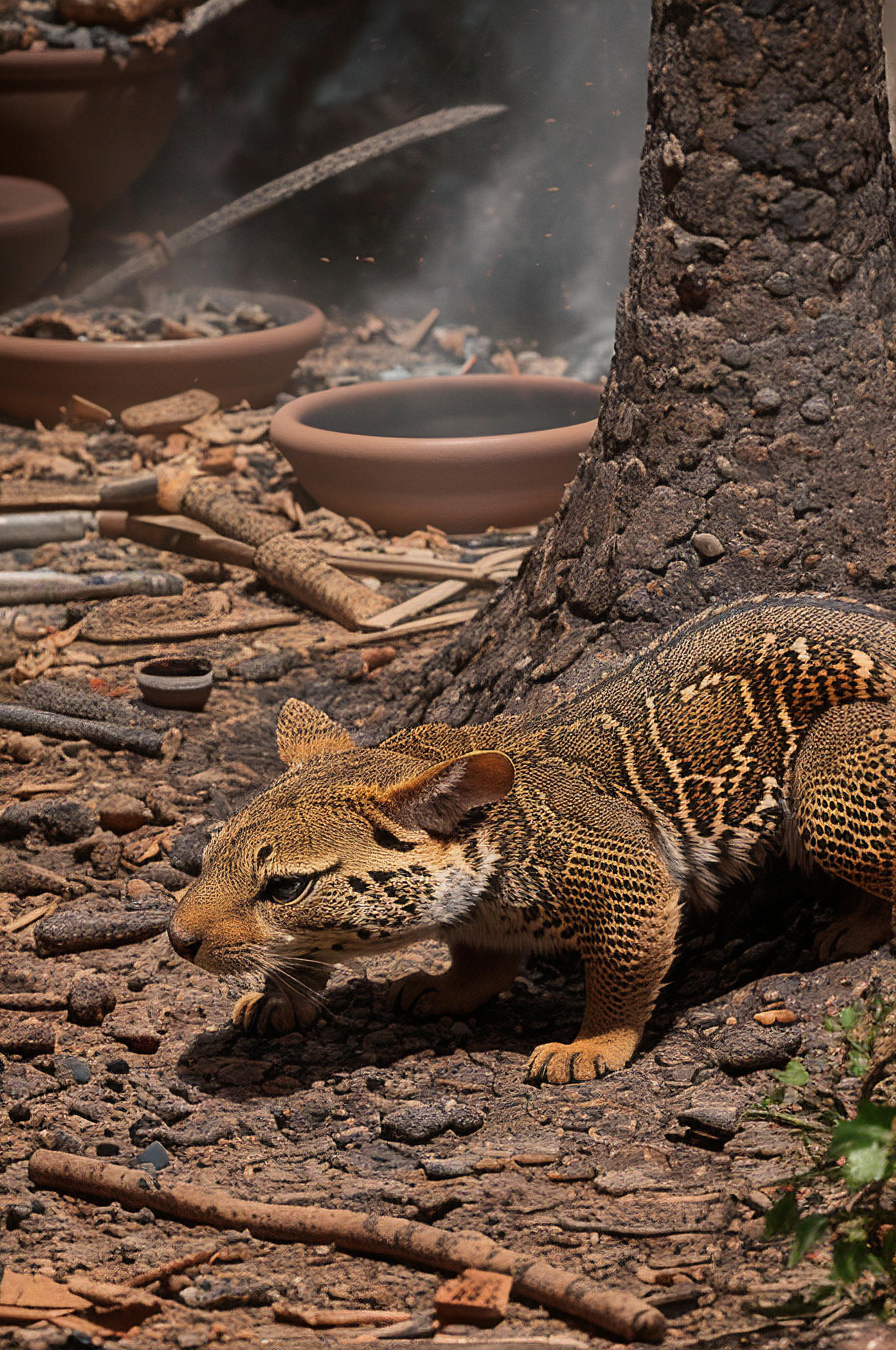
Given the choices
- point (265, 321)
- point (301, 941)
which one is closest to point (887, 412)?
point (301, 941)

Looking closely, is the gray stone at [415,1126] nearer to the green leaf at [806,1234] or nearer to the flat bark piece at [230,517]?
the green leaf at [806,1234]

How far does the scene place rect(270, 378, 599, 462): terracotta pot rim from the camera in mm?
6805

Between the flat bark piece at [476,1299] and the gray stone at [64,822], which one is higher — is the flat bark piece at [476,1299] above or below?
above

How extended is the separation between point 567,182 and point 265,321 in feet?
9.10

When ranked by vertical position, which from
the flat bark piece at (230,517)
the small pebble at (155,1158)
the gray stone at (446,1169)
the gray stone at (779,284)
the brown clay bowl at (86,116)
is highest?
the brown clay bowl at (86,116)

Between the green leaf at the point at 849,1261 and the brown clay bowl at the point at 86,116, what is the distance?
429 inches

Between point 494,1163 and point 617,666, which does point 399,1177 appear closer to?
point 494,1163

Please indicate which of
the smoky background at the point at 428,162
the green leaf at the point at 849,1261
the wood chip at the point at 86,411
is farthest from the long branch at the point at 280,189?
the green leaf at the point at 849,1261

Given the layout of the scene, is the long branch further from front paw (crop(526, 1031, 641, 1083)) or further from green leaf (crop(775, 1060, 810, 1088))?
green leaf (crop(775, 1060, 810, 1088))

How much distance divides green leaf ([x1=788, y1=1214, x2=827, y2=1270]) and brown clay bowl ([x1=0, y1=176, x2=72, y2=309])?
10389mm

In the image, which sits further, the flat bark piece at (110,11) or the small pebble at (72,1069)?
the flat bark piece at (110,11)

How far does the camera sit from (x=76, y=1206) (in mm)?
2551

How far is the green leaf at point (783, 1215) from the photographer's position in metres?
1.98

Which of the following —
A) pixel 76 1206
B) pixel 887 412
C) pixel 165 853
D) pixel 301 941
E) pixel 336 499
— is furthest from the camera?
pixel 336 499
